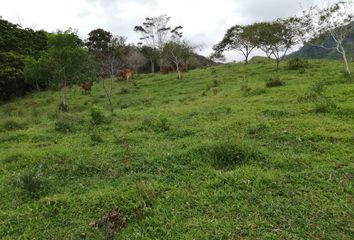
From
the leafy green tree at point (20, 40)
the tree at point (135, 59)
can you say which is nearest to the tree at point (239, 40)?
the tree at point (135, 59)

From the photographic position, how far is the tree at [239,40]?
109ft

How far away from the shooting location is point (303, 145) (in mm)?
8219

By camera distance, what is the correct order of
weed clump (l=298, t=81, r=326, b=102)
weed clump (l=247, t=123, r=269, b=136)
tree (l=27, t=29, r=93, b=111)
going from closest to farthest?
weed clump (l=247, t=123, r=269, b=136) → weed clump (l=298, t=81, r=326, b=102) → tree (l=27, t=29, r=93, b=111)

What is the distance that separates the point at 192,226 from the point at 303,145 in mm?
4402

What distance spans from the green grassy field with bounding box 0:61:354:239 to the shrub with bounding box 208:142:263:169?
23mm

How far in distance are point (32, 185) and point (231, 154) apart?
4016mm

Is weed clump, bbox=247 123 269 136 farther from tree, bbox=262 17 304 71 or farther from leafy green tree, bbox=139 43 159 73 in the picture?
leafy green tree, bbox=139 43 159 73

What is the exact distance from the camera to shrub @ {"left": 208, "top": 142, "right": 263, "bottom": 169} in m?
7.21

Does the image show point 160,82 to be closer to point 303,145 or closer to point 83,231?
point 303,145

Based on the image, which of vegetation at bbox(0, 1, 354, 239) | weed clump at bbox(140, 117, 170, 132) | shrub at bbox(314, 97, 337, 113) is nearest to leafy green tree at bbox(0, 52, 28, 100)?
vegetation at bbox(0, 1, 354, 239)

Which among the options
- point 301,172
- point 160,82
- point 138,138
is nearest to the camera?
point 301,172

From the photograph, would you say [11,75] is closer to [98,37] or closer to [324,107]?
[98,37]

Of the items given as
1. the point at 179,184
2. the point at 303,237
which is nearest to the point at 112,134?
the point at 179,184

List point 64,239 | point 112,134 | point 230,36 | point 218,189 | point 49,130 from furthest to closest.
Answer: point 230,36 → point 49,130 → point 112,134 → point 218,189 → point 64,239
